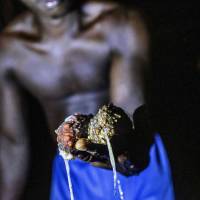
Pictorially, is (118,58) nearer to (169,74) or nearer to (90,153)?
(90,153)

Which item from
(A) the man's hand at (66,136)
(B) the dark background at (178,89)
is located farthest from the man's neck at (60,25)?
(B) the dark background at (178,89)

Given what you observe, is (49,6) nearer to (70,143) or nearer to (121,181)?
(70,143)

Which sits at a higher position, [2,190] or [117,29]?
[117,29]

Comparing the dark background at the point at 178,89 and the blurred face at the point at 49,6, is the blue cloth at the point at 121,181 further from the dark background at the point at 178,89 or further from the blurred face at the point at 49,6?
the dark background at the point at 178,89

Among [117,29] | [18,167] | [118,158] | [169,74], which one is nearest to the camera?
[118,158]

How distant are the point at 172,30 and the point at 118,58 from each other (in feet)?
3.19

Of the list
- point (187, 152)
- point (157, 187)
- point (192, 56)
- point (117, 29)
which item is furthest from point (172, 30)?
point (157, 187)

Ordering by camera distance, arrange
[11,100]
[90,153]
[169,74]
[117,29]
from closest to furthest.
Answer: [90,153], [117,29], [11,100], [169,74]

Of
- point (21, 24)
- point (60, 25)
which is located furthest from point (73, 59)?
point (21, 24)

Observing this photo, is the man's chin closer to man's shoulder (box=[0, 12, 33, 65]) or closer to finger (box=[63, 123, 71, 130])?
man's shoulder (box=[0, 12, 33, 65])

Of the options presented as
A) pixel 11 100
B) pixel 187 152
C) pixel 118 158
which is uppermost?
pixel 11 100

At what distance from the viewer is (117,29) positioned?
205cm

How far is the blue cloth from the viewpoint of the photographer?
6.48ft

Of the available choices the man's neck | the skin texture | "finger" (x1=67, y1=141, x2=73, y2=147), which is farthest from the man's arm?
"finger" (x1=67, y1=141, x2=73, y2=147)
